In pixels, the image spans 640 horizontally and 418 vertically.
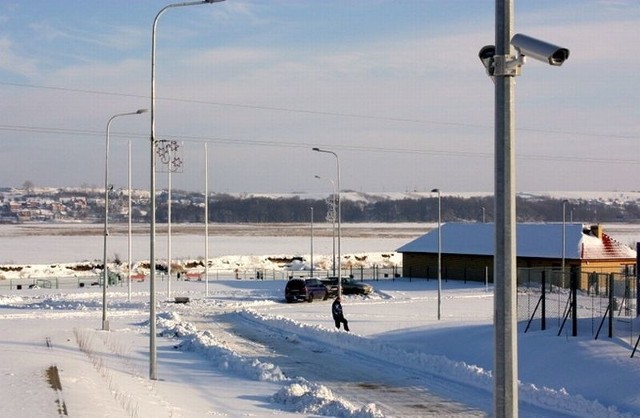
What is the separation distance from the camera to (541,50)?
701 cm

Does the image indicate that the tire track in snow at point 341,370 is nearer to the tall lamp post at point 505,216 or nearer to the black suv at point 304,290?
the tall lamp post at point 505,216

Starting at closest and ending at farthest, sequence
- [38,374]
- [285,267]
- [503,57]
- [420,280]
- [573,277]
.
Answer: [503,57] < [38,374] < [573,277] < [420,280] < [285,267]

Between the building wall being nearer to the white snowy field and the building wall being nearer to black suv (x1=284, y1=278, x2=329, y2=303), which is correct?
black suv (x1=284, y1=278, x2=329, y2=303)

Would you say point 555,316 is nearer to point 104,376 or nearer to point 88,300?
point 104,376

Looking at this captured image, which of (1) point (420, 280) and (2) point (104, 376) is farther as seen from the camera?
(1) point (420, 280)

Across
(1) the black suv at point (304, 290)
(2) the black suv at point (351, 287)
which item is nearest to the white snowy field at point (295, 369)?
(1) the black suv at point (304, 290)

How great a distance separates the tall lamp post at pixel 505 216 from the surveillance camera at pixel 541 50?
262 millimetres

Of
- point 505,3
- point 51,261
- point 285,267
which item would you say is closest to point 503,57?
point 505,3

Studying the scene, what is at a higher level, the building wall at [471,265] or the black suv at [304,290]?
the building wall at [471,265]

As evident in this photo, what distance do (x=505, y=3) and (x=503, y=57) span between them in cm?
47

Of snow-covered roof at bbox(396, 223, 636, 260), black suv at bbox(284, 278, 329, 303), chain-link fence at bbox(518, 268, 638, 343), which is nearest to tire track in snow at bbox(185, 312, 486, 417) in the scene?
chain-link fence at bbox(518, 268, 638, 343)

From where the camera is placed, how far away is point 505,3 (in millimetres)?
7621

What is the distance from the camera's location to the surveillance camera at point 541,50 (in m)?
6.94

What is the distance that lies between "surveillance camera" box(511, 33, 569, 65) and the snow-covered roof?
52.5 m
